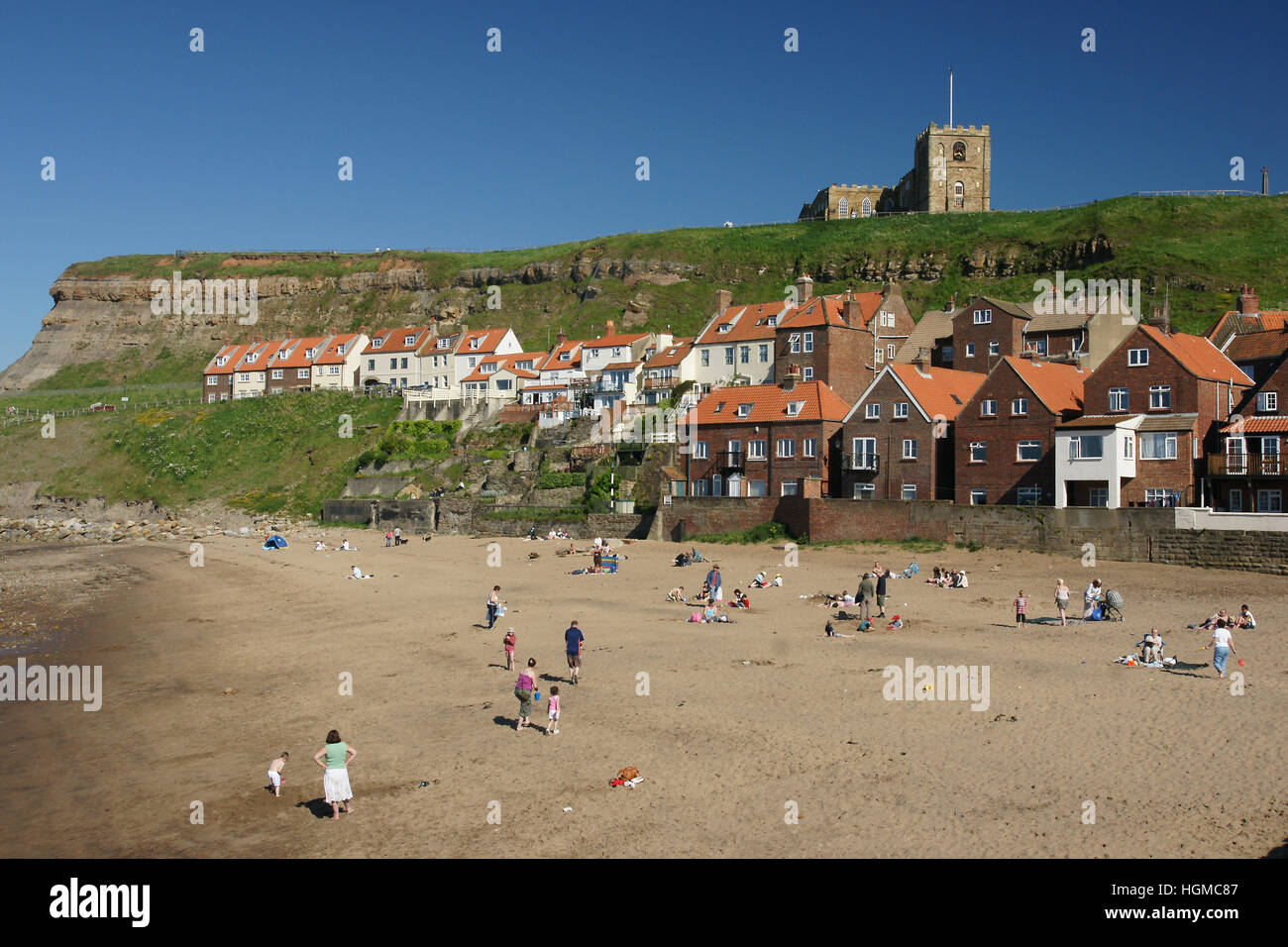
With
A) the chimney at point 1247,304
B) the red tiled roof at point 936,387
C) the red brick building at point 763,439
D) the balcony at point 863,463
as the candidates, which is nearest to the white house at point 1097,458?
the red tiled roof at point 936,387

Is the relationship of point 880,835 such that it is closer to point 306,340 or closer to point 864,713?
point 864,713

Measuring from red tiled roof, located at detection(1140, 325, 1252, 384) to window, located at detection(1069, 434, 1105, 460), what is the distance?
206 inches

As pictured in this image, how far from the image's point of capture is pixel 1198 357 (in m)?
45.1

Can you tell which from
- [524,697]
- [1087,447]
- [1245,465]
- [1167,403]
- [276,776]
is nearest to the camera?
[276,776]

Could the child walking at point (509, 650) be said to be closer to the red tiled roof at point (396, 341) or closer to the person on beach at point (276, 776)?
the person on beach at point (276, 776)

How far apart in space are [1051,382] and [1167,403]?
5603 mm

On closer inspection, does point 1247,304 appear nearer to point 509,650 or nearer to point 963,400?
point 963,400

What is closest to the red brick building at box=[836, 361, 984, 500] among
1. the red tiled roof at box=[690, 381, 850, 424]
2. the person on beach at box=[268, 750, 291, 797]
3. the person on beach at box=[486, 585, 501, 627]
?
the red tiled roof at box=[690, 381, 850, 424]

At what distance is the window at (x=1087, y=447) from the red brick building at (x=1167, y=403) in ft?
5.95

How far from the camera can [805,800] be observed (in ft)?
50.5

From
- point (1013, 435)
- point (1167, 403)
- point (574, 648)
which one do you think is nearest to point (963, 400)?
point (1013, 435)

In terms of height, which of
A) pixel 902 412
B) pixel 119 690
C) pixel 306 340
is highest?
pixel 306 340

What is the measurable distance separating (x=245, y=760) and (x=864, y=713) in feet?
41.8
